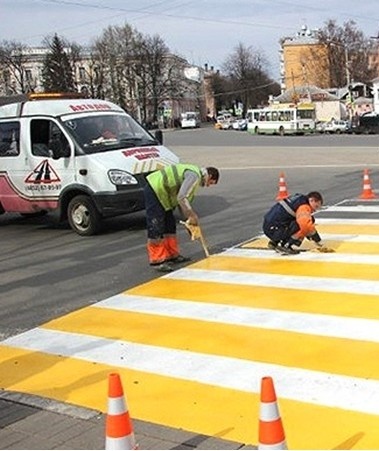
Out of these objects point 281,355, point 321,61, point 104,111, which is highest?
point 321,61

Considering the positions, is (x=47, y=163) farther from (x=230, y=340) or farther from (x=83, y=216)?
(x=230, y=340)

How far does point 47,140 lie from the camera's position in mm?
12547

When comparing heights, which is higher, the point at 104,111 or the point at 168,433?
the point at 104,111

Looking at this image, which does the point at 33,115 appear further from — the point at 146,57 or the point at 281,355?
the point at 146,57

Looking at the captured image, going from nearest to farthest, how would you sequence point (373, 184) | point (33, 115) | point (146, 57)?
point (33, 115) < point (373, 184) < point (146, 57)

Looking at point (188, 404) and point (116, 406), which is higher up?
point (116, 406)

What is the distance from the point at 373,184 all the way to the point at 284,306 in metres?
11.2

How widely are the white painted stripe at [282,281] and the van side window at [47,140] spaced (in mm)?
4139

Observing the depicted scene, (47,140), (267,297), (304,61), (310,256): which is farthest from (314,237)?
(304,61)

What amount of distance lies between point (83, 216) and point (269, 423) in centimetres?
910

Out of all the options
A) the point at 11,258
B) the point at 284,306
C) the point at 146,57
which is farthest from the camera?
the point at 146,57

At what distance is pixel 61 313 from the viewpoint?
24.4 feet

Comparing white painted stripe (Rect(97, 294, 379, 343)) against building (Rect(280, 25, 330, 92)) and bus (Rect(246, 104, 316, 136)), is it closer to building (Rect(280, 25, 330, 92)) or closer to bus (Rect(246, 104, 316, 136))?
bus (Rect(246, 104, 316, 136))

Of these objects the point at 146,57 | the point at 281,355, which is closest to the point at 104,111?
the point at 281,355
